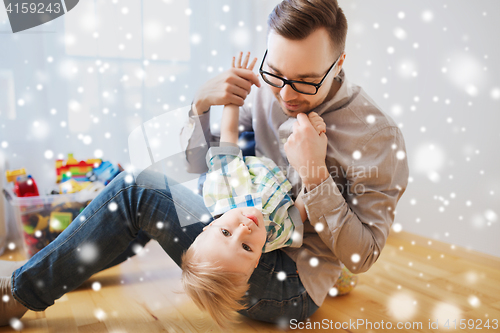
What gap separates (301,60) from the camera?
Result: 1.02 m

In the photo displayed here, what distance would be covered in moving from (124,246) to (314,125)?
0.65 m

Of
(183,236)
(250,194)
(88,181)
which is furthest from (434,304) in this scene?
(88,181)

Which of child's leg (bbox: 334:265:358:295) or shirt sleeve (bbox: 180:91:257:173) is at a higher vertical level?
shirt sleeve (bbox: 180:91:257:173)

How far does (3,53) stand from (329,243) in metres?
1.72

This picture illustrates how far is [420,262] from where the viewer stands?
5.93 ft

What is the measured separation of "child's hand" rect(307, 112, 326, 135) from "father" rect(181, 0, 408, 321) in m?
0.02

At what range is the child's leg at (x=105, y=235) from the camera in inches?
41.6

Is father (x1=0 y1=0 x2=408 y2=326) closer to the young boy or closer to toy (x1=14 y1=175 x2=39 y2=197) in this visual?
the young boy

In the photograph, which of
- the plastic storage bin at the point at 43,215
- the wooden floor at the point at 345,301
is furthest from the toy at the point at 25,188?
the wooden floor at the point at 345,301

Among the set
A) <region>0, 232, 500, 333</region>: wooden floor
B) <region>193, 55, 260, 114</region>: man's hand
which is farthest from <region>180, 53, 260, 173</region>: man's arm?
<region>0, 232, 500, 333</region>: wooden floor

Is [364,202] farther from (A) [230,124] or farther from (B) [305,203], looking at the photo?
(A) [230,124]

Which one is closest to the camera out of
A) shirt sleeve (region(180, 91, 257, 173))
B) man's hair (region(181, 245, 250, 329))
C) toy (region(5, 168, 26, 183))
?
man's hair (region(181, 245, 250, 329))

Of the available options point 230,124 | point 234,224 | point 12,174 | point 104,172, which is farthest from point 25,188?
point 234,224

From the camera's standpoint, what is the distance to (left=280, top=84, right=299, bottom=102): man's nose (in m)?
1.07
